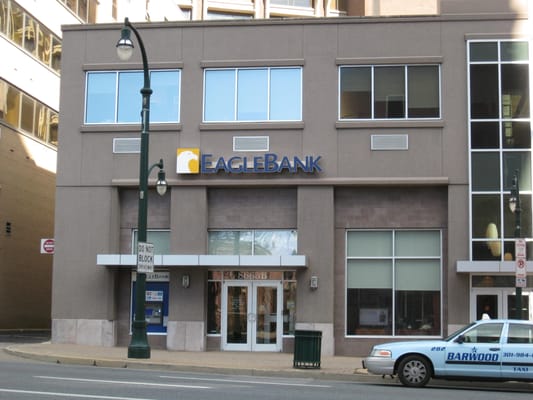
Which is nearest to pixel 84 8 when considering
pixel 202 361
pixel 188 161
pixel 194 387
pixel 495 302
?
pixel 188 161

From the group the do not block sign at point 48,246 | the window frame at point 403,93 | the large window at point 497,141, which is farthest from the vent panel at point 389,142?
the do not block sign at point 48,246

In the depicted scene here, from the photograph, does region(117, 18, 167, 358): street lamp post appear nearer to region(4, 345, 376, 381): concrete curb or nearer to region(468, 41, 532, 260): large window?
region(4, 345, 376, 381): concrete curb

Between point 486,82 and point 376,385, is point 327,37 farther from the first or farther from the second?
point 376,385

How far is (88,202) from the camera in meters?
26.4

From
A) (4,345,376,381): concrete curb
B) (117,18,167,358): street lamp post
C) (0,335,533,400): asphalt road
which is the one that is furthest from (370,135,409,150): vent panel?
(0,335,533,400): asphalt road

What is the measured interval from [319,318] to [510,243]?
604cm

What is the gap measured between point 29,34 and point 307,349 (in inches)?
922

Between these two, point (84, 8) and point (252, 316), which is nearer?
point (252, 316)

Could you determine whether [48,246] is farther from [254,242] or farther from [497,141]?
[497,141]

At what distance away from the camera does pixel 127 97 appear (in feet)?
87.0

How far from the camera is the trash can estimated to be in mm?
19234

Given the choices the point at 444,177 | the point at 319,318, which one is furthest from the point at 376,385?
the point at 444,177

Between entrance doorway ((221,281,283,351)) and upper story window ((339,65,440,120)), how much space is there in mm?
5907

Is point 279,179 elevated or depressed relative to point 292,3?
depressed
